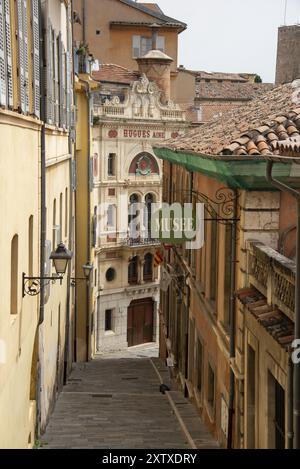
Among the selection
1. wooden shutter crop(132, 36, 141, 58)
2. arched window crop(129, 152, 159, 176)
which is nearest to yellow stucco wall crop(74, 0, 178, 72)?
wooden shutter crop(132, 36, 141, 58)

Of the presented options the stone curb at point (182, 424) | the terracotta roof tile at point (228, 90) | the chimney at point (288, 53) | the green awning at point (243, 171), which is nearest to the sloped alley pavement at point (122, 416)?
the stone curb at point (182, 424)

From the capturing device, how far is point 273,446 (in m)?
10.1

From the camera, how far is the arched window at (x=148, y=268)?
50.3 m

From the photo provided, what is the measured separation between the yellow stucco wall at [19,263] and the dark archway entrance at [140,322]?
117 ft

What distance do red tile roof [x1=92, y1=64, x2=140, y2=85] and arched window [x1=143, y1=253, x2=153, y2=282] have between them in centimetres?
1041

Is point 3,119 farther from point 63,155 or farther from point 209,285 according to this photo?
point 63,155

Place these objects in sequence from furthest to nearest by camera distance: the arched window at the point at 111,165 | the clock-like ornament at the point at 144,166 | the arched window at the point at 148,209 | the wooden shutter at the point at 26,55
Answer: the arched window at the point at 148,209 < the clock-like ornament at the point at 144,166 < the arched window at the point at 111,165 < the wooden shutter at the point at 26,55

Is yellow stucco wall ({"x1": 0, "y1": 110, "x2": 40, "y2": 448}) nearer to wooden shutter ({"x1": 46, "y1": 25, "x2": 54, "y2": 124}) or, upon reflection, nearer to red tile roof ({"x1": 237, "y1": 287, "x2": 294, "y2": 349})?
wooden shutter ({"x1": 46, "y1": 25, "x2": 54, "y2": 124})

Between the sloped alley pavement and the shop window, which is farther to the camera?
the shop window

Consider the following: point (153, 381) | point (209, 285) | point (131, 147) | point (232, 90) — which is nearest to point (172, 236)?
point (209, 285)

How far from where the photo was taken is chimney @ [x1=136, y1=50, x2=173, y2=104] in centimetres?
5109

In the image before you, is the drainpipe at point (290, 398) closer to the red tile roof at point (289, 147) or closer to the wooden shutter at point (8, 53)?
the red tile roof at point (289, 147)

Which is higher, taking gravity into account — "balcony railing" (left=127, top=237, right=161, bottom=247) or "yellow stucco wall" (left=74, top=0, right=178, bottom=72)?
"yellow stucco wall" (left=74, top=0, right=178, bottom=72)

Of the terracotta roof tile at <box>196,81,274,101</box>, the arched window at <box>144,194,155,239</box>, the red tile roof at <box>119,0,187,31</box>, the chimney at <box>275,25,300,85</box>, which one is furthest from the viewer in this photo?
the terracotta roof tile at <box>196,81,274,101</box>
